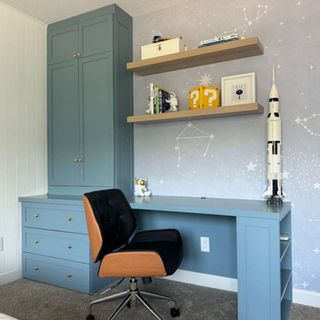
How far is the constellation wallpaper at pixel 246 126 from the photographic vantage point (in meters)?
2.16

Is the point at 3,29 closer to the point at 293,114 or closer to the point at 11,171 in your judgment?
the point at 11,171

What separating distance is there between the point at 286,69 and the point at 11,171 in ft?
7.97

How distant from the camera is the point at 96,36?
106 inches

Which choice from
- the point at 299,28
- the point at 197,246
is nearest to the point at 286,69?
the point at 299,28

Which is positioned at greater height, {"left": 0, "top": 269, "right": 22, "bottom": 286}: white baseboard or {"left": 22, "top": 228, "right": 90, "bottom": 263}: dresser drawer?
{"left": 22, "top": 228, "right": 90, "bottom": 263}: dresser drawer

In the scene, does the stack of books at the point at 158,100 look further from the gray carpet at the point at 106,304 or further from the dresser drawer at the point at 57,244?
the gray carpet at the point at 106,304

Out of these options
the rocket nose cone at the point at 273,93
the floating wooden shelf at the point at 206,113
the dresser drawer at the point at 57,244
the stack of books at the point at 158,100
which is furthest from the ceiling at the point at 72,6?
the dresser drawer at the point at 57,244

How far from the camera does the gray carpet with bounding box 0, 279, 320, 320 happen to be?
202cm

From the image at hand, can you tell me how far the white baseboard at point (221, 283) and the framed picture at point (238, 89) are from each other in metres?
1.43

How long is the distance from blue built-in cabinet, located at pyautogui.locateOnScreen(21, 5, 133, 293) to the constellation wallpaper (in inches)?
9.2

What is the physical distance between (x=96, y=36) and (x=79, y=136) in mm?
915

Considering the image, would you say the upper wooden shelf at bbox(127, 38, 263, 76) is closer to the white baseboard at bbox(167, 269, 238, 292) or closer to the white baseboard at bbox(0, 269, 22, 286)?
the white baseboard at bbox(167, 269, 238, 292)

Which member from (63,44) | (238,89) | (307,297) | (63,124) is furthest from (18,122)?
(307,297)

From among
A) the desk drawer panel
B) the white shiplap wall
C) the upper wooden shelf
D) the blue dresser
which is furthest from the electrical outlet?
the white shiplap wall
